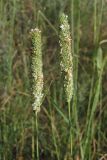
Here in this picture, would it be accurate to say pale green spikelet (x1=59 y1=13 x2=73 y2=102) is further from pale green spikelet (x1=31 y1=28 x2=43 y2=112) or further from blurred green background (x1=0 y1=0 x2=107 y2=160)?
blurred green background (x1=0 y1=0 x2=107 y2=160)

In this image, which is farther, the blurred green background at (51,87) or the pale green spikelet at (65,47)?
the blurred green background at (51,87)

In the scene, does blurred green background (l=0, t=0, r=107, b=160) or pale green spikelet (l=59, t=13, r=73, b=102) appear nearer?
pale green spikelet (l=59, t=13, r=73, b=102)

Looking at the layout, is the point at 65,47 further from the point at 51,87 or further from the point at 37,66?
the point at 51,87

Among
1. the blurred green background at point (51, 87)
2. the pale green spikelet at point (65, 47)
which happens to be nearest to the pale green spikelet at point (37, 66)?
the pale green spikelet at point (65, 47)

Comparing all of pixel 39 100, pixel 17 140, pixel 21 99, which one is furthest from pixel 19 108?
pixel 39 100

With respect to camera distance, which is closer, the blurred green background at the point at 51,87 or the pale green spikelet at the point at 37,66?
the pale green spikelet at the point at 37,66

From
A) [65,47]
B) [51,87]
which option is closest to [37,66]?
[65,47]

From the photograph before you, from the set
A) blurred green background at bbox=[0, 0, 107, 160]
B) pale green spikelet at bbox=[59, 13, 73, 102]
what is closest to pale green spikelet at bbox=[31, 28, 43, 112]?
pale green spikelet at bbox=[59, 13, 73, 102]

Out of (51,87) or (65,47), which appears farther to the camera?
(51,87)

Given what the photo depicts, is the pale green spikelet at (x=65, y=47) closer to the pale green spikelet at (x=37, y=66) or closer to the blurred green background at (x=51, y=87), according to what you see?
the pale green spikelet at (x=37, y=66)
